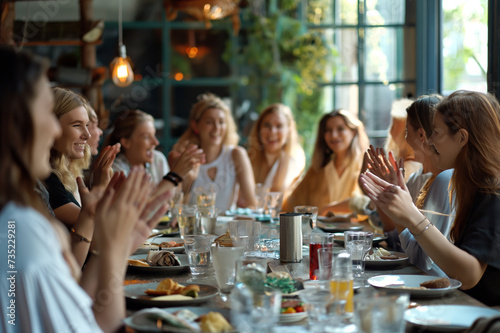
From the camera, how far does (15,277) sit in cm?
117

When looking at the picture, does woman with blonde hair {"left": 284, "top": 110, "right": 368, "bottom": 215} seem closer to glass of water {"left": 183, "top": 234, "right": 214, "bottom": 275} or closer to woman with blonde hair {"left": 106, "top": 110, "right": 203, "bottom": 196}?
woman with blonde hair {"left": 106, "top": 110, "right": 203, "bottom": 196}

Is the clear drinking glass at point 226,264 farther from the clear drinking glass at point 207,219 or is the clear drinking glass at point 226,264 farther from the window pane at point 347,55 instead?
the window pane at point 347,55

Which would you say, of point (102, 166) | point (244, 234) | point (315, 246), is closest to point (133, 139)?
point (102, 166)

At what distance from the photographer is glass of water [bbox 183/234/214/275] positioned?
76.8 inches

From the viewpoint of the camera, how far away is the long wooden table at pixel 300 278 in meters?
1.37

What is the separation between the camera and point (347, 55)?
228 inches

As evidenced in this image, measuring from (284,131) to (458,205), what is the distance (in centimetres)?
262

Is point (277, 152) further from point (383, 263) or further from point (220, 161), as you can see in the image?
point (383, 263)

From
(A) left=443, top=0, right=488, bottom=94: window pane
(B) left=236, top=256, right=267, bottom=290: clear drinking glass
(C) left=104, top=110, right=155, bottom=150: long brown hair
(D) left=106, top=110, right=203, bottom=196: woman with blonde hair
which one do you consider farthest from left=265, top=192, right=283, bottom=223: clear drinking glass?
(A) left=443, top=0, right=488, bottom=94: window pane

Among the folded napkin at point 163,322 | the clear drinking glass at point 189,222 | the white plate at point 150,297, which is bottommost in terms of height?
the white plate at point 150,297

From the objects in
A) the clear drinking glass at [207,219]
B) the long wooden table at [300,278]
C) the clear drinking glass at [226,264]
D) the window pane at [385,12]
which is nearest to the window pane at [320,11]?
the window pane at [385,12]

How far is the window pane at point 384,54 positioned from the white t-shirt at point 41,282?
4772 millimetres

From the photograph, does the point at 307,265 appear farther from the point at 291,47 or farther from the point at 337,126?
the point at 291,47

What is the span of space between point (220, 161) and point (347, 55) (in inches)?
81.7
